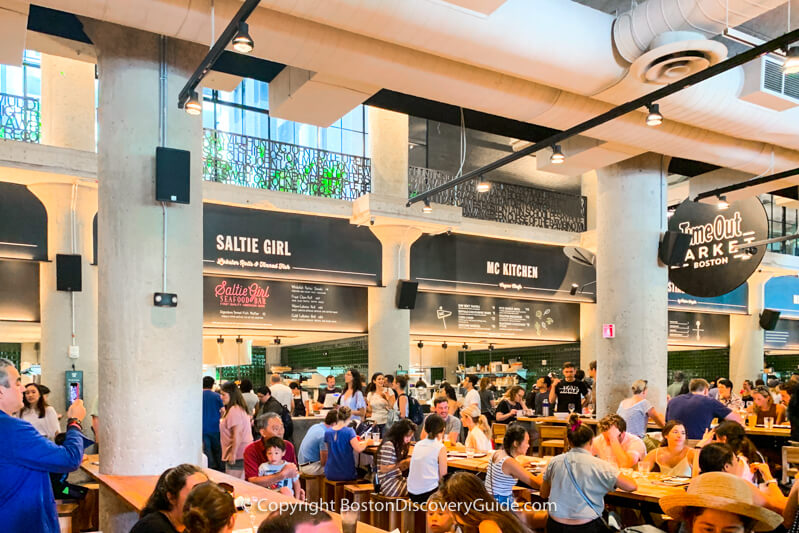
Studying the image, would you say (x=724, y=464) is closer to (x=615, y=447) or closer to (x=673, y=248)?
(x=615, y=447)

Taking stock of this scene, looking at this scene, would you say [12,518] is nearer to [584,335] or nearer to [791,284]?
[584,335]

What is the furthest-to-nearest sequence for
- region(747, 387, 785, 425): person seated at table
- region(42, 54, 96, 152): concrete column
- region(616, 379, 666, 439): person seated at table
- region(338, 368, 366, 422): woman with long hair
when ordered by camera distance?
region(747, 387, 785, 425): person seated at table, region(338, 368, 366, 422): woman with long hair, region(42, 54, 96, 152): concrete column, region(616, 379, 666, 439): person seated at table

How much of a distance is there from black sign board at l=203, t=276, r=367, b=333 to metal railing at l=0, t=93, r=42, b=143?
342 centimetres

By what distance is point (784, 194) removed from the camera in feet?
40.2

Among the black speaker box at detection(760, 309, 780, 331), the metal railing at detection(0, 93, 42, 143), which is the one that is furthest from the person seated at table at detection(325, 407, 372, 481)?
the black speaker box at detection(760, 309, 780, 331)

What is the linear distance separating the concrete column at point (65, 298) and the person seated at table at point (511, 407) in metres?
6.40

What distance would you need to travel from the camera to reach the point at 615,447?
7152 millimetres

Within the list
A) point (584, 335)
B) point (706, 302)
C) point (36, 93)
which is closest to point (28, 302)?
point (36, 93)

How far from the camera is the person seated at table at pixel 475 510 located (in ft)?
11.0

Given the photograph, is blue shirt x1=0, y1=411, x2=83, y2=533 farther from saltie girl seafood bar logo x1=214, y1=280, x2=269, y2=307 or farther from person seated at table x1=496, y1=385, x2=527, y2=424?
person seated at table x1=496, y1=385, x2=527, y2=424

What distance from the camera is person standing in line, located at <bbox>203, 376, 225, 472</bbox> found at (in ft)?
31.0

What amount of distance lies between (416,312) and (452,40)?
9.54m

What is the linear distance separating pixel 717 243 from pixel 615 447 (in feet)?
12.9

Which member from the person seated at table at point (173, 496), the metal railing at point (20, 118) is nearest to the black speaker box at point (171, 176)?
the person seated at table at point (173, 496)
